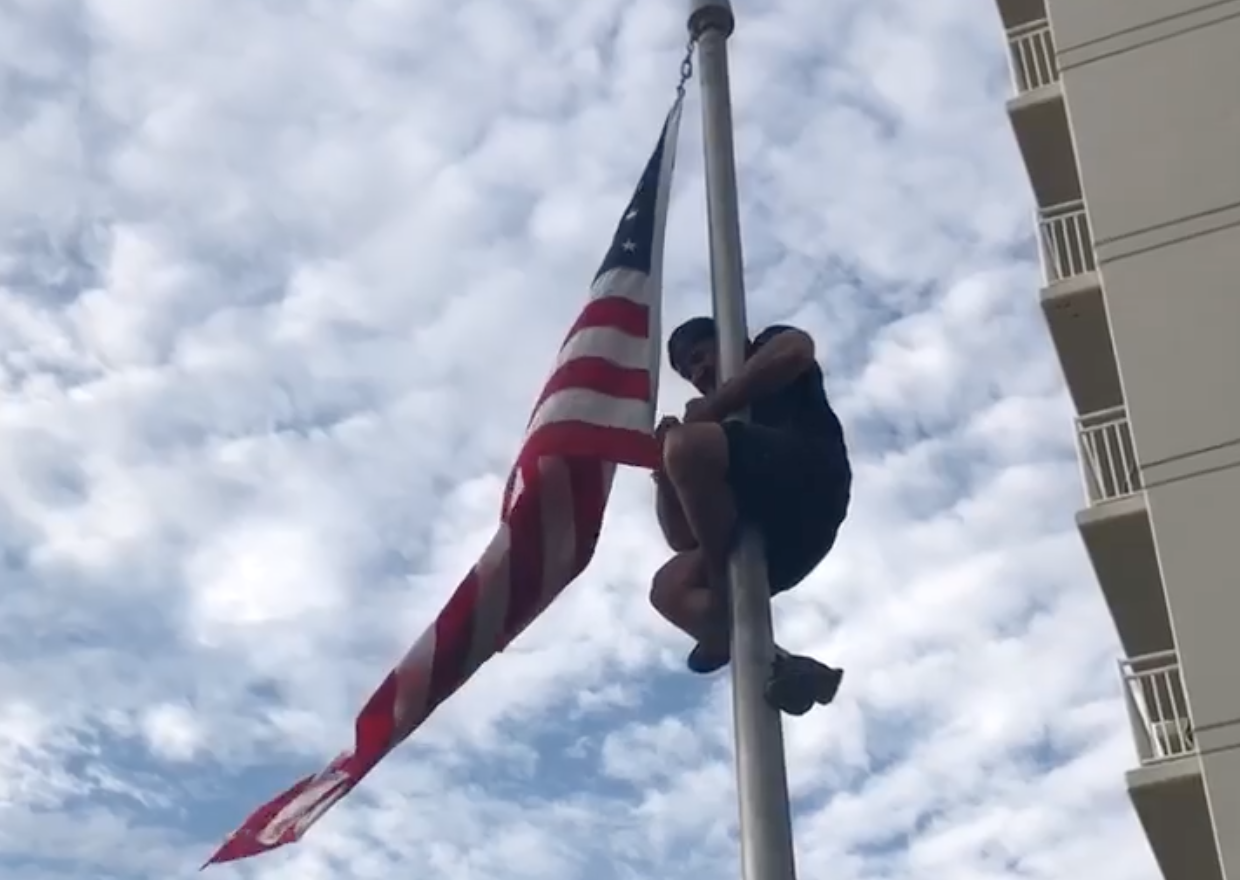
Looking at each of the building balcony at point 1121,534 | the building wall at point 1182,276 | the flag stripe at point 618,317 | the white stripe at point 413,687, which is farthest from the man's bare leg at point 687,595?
the building balcony at point 1121,534

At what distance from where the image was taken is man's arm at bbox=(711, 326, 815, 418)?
5.07 m

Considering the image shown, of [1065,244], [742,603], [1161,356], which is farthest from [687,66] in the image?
[1065,244]

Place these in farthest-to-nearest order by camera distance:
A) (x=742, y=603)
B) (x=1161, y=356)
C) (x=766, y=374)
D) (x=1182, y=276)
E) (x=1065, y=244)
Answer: (x=1065, y=244) < (x=1182, y=276) < (x=1161, y=356) < (x=766, y=374) < (x=742, y=603)

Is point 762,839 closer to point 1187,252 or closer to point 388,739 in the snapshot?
point 388,739

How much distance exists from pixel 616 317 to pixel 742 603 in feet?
4.54

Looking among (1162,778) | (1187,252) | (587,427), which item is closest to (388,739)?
(587,427)

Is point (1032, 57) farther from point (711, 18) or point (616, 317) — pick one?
point (616, 317)

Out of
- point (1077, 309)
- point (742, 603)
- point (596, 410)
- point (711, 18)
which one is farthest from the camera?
point (1077, 309)

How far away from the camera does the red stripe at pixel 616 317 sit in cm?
582

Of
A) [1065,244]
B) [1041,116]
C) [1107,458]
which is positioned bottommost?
[1107,458]

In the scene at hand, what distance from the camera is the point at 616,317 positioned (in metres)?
5.85

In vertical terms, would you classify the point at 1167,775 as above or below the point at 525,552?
above

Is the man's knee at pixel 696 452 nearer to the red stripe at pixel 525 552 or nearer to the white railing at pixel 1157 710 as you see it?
the red stripe at pixel 525 552

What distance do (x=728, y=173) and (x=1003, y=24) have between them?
12164mm
